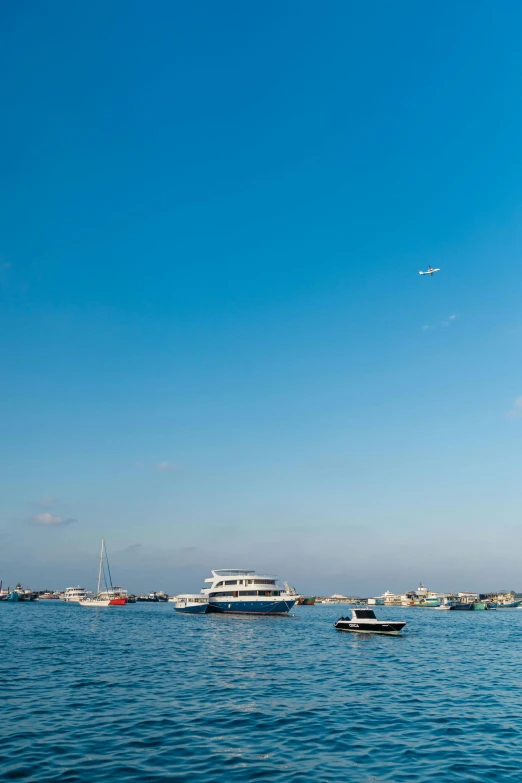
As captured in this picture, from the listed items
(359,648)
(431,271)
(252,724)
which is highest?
(431,271)

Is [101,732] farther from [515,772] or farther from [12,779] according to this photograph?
[515,772]

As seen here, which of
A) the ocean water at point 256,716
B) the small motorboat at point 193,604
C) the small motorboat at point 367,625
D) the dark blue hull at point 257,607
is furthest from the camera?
the small motorboat at point 193,604

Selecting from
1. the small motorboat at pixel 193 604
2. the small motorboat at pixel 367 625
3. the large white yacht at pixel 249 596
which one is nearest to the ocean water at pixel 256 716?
the small motorboat at pixel 367 625

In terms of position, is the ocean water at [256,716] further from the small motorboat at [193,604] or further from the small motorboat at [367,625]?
the small motorboat at [193,604]

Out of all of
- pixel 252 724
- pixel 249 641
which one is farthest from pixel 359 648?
pixel 252 724

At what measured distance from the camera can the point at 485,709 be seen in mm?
24484

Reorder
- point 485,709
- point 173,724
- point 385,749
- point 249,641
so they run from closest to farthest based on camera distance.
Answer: point 385,749 < point 173,724 < point 485,709 < point 249,641

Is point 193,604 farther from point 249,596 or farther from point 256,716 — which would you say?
point 256,716

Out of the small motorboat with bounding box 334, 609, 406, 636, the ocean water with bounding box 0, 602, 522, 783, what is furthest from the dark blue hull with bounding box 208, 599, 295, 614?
the ocean water with bounding box 0, 602, 522, 783

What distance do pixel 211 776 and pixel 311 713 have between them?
8784 millimetres

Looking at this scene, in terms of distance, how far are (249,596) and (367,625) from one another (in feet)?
101

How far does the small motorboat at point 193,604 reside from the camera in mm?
103025

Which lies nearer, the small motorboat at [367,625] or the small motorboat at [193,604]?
the small motorboat at [367,625]

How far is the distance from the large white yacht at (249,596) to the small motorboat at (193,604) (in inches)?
250
